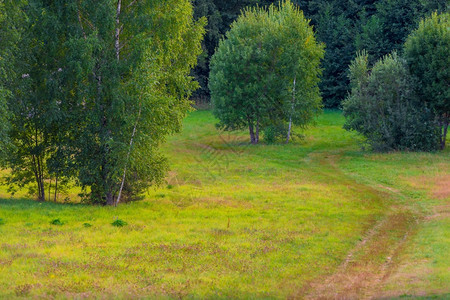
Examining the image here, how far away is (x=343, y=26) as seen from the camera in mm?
90188

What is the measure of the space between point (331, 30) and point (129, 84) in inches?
2819

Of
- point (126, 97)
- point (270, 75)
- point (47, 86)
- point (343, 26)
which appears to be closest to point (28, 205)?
point (47, 86)

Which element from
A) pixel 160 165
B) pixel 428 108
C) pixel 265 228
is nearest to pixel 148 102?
pixel 160 165

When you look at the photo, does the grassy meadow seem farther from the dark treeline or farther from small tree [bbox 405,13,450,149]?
the dark treeline

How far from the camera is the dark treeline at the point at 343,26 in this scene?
8350 cm

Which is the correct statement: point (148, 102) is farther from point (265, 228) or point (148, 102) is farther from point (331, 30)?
point (331, 30)

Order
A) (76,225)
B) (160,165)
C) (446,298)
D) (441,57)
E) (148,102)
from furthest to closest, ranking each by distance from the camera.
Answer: (441,57) → (160,165) → (148,102) → (76,225) → (446,298)

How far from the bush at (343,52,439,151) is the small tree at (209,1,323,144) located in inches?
337

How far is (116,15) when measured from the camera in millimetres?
27672

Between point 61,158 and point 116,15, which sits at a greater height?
point 116,15

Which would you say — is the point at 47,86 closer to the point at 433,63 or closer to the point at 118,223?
the point at 118,223

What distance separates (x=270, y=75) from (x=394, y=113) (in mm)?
15327

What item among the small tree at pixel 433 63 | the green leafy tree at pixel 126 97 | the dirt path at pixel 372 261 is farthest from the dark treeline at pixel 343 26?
the dirt path at pixel 372 261

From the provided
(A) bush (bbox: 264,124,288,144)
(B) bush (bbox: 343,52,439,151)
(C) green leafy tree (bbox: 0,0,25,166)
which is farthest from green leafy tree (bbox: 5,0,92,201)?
(A) bush (bbox: 264,124,288,144)
